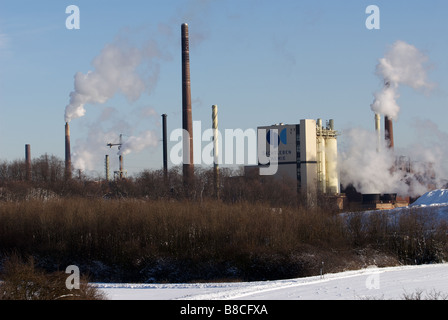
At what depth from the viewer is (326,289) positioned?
71.2 ft

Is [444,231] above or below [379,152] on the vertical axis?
below

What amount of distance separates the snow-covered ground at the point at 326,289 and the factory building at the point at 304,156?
133 feet

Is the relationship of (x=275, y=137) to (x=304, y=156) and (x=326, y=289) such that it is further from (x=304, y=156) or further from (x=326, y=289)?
(x=326, y=289)

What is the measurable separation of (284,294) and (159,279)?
44.0 feet

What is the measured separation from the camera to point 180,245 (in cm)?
3650

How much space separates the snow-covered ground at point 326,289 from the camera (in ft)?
65.5

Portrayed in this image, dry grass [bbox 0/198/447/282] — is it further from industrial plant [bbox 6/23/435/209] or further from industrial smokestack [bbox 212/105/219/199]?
industrial plant [bbox 6/23/435/209]

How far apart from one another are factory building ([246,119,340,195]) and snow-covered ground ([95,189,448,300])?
4044 cm

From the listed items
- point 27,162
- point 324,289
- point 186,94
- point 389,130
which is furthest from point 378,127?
point 324,289

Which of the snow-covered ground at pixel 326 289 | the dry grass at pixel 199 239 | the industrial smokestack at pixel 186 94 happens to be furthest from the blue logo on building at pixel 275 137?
the snow-covered ground at pixel 326 289

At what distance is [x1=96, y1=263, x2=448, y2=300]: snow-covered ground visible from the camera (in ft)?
65.5
